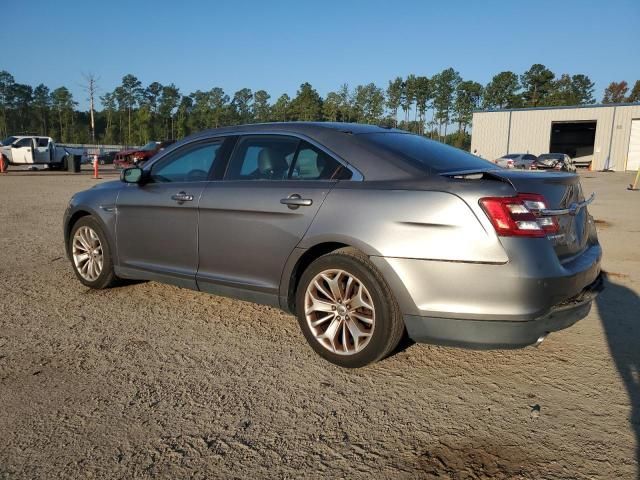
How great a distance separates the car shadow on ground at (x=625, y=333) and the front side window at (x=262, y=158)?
2576 millimetres

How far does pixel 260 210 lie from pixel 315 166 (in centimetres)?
50

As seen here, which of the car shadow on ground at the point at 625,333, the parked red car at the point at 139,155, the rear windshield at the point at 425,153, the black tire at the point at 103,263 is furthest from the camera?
the parked red car at the point at 139,155

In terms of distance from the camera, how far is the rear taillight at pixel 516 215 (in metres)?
2.73

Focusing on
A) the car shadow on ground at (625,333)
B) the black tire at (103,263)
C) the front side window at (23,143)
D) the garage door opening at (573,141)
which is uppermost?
the garage door opening at (573,141)

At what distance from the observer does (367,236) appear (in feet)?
10.0

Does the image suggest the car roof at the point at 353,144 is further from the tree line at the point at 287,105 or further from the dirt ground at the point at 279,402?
the tree line at the point at 287,105

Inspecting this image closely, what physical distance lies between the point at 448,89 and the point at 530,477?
328ft

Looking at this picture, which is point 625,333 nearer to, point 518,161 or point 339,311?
point 339,311

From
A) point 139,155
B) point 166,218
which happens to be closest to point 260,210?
point 166,218

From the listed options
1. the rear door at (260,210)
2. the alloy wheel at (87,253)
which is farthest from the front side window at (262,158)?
the alloy wheel at (87,253)

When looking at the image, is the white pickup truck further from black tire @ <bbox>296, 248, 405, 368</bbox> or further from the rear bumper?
the rear bumper

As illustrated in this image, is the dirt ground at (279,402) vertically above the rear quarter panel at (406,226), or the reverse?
the rear quarter panel at (406,226)

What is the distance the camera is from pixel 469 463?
7.40 feet

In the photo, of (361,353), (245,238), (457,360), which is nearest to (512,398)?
(457,360)
